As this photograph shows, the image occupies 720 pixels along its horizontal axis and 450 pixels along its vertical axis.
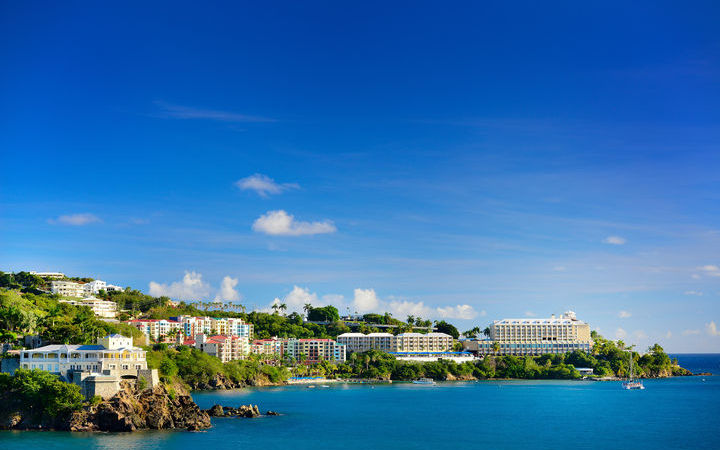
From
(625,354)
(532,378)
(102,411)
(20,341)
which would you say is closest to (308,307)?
(532,378)

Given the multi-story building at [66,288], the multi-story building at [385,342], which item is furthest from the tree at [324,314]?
the multi-story building at [66,288]

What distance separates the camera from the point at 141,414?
5106cm

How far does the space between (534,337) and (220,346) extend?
85980 mm

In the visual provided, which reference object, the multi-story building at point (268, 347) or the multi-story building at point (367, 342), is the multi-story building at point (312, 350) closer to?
the multi-story building at point (268, 347)

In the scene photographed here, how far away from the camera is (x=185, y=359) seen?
87.1 metres

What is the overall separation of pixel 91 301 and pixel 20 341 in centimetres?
5120

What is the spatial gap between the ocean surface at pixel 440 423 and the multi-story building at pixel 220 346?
492 inches

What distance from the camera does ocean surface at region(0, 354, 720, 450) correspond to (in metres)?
47.6

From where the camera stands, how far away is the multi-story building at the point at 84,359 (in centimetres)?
5225

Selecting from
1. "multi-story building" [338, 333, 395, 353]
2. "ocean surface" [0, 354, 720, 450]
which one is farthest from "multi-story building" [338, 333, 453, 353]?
"ocean surface" [0, 354, 720, 450]

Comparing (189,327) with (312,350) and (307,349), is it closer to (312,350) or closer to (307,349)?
(307,349)

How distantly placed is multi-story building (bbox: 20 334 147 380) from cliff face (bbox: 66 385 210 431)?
90.0 inches

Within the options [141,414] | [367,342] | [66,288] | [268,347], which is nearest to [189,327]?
[268,347]

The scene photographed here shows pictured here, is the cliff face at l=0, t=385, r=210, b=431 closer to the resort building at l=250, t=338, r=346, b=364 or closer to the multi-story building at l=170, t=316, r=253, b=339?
the multi-story building at l=170, t=316, r=253, b=339
